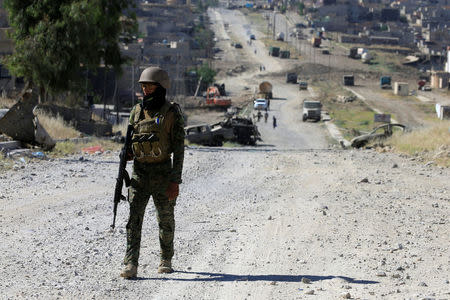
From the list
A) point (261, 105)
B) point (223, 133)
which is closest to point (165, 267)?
point (223, 133)

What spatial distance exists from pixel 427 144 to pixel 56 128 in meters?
9.22

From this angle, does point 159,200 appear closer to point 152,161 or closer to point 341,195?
point 152,161

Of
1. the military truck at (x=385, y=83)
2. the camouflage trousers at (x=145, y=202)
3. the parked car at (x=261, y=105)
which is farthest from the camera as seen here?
the military truck at (x=385, y=83)

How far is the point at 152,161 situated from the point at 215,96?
65.8 meters

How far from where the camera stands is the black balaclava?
21.1 ft

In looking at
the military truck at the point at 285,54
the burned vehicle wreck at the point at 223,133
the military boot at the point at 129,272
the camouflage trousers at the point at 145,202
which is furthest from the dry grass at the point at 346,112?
the military boot at the point at 129,272

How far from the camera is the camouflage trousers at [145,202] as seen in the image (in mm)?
6488

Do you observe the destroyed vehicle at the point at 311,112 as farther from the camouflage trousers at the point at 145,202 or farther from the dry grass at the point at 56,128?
the camouflage trousers at the point at 145,202

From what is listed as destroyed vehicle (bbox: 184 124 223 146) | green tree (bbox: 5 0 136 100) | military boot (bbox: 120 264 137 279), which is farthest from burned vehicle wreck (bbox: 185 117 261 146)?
military boot (bbox: 120 264 137 279)

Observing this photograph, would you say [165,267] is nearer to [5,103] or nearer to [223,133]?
[5,103]

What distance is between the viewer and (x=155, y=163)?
256 inches

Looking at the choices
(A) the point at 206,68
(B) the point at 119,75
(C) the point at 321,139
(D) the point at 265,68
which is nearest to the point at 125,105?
(C) the point at 321,139

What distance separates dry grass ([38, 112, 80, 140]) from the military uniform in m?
12.1

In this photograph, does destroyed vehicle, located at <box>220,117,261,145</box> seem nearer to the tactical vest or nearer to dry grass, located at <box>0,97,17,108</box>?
dry grass, located at <box>0,97,17,108</box>
